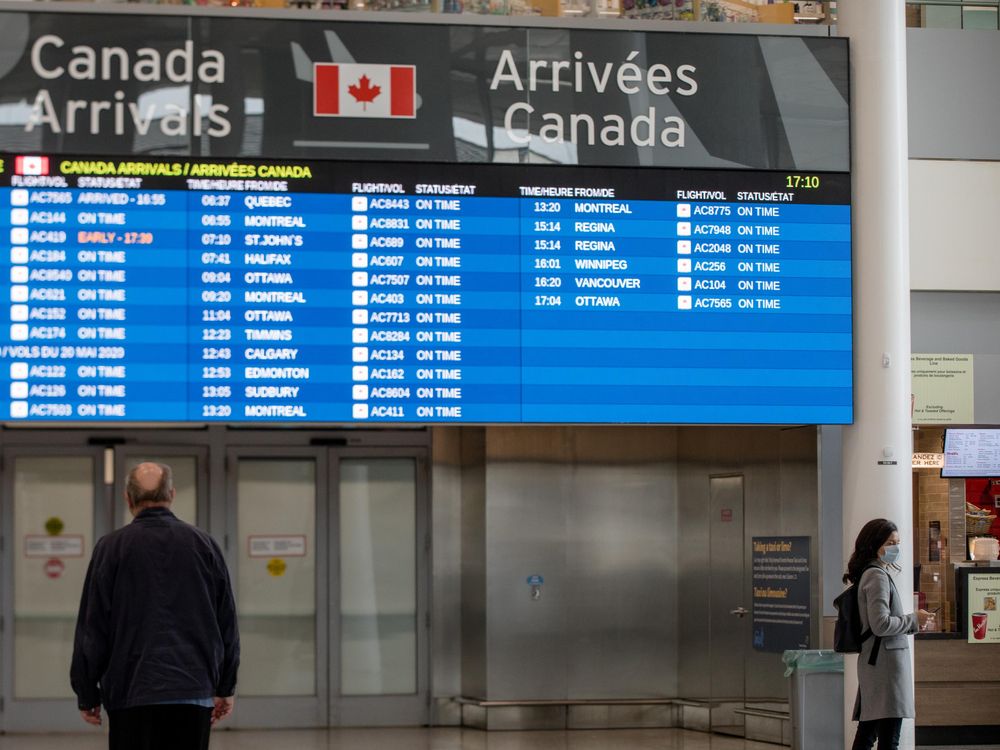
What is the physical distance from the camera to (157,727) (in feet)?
16.2

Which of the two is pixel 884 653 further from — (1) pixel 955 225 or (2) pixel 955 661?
(1) pixel 955 225

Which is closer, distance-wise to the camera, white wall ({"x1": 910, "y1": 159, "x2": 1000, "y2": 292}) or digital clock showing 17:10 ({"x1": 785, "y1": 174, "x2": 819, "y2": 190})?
digital clock showing 17:10 ({"x1": 785, "y1": 174, "x2": 819, "y2": 190})

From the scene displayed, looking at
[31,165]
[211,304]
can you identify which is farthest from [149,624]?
[31,165]

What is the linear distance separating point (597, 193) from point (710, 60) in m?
1.07

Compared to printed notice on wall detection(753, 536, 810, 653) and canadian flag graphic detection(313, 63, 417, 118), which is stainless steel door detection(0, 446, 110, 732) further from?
printed notice on wall detection(753, 536, 810, 653)

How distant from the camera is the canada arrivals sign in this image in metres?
8.04

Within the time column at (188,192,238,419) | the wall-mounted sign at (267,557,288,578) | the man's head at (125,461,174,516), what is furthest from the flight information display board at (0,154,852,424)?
the wall-mounted sign at (267,557,288,578)

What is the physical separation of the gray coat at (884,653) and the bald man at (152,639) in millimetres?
3320

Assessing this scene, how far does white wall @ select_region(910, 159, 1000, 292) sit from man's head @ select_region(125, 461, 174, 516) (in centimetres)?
601

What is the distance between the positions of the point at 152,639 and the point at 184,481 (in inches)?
260

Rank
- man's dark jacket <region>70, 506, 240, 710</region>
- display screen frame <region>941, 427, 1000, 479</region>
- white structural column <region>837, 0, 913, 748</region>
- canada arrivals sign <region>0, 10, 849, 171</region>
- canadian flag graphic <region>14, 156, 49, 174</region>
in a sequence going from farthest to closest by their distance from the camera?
display screen frame <region>941, 427, 1000, 479</region>, white structural column <region>837, 0, 913, 748</region>, canada arrivals sign <region>0, 10, 849, 171</region>, canadian flag graphic <region>14, 156, 49, 174</region>, man's dark jacket <region>70, 506, 240, 710</region>

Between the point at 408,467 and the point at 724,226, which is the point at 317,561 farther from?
the point at 724,226

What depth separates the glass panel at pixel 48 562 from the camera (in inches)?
437

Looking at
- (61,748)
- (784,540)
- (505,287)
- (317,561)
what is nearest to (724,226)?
Answer: (505,287)
